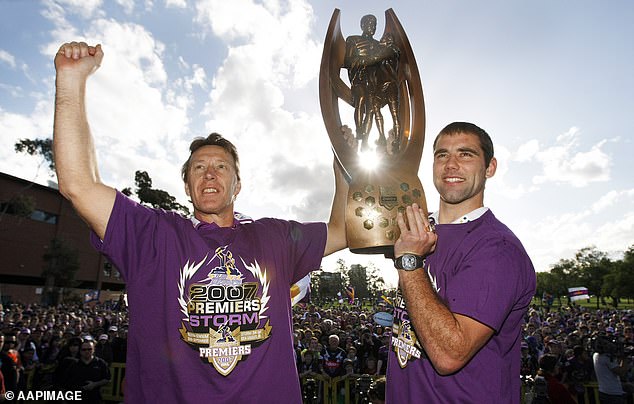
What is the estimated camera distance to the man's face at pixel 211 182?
2.36 meters

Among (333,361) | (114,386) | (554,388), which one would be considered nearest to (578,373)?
(554,388)

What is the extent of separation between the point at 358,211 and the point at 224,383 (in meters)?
1.15

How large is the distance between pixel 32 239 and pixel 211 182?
4832 cm

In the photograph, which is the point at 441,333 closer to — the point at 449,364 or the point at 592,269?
the point at 449,364

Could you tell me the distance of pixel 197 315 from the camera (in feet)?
6.83

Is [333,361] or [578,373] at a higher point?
[333,361]

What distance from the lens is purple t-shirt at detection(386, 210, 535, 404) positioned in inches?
75.7

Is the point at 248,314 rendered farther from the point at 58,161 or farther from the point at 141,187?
the point at 141,187

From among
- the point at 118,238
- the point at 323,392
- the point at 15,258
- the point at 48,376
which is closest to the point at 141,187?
the point at 15,258

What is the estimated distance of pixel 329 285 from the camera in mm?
80688

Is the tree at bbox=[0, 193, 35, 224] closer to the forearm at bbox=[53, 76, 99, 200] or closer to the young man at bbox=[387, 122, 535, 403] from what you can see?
the forearm at bbox=[53, 76, 99, 200]

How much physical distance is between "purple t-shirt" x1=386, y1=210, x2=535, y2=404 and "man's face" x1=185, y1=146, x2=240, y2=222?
126 cm

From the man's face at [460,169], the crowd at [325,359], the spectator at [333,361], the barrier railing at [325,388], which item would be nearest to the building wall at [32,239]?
the crowd at [325,359]

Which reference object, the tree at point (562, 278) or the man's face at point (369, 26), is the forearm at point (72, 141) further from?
the tree at point (562, 278)
